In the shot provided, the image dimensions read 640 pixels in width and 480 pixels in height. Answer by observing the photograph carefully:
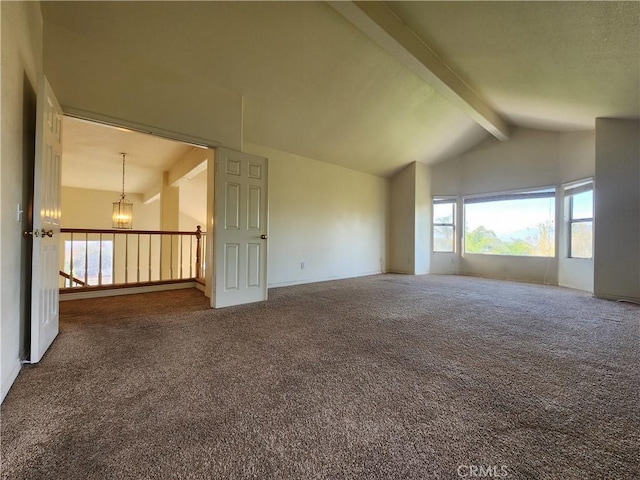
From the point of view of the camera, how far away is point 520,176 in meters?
5.96

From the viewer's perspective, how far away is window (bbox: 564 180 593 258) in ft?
16.0

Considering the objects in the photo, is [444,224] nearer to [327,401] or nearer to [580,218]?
[580,218]

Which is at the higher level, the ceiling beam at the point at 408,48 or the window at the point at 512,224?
the ceiling beam at the point at 408,48

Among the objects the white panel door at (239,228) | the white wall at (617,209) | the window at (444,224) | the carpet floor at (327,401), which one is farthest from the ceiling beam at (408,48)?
the carpet floor at (327,401)

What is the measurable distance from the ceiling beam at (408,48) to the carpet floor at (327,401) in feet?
9.96

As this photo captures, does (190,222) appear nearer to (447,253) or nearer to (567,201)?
(447,253)

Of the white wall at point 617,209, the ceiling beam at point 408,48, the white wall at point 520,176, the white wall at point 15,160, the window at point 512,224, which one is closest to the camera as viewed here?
the white wall at point 15,160

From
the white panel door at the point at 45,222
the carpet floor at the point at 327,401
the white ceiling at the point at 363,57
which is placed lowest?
the carpet floor at the point at 327,401

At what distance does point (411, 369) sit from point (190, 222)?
971cm

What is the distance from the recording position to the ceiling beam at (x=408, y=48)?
9.00 ft

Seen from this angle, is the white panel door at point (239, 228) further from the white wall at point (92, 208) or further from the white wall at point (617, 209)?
the white wall at point (92, 208)

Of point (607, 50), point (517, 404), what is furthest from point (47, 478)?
point (607, 50)

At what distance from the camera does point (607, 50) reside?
2.84 meters

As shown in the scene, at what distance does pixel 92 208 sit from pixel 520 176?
431 inches
